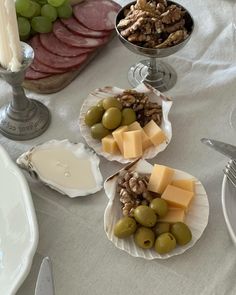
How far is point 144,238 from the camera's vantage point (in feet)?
2.05

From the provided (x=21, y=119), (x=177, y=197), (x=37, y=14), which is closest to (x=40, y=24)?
(x=37, y=14)

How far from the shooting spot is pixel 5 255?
2.05 ft

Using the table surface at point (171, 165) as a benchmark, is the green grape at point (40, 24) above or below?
above

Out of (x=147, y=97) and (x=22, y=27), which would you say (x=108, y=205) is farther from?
(x=22, y=27)

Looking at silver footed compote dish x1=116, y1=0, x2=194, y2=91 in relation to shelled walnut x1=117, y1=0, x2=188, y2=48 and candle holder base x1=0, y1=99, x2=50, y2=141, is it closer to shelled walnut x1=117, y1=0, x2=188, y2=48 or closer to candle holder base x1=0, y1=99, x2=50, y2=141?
shelled walnut x1=117, y1=0, x2=188, y2=48

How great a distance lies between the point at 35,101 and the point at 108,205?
25 centimetres

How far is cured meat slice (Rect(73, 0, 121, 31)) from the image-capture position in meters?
0.91

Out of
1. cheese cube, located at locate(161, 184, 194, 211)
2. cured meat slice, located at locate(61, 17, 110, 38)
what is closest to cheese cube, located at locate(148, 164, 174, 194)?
cheese cube, located at locate(161, 184, 194, 211)

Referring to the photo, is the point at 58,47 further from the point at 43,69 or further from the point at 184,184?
the point at 184,184

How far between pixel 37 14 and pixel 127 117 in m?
0.26

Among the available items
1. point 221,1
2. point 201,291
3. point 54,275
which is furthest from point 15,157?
point 221,1

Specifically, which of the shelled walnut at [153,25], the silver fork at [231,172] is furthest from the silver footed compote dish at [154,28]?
the silver fork at [231,172]

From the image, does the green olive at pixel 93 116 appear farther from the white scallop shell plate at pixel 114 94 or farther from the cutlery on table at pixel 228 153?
A: the cutlery on table at pixel 228 153

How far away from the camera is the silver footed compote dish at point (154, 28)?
792 mm
